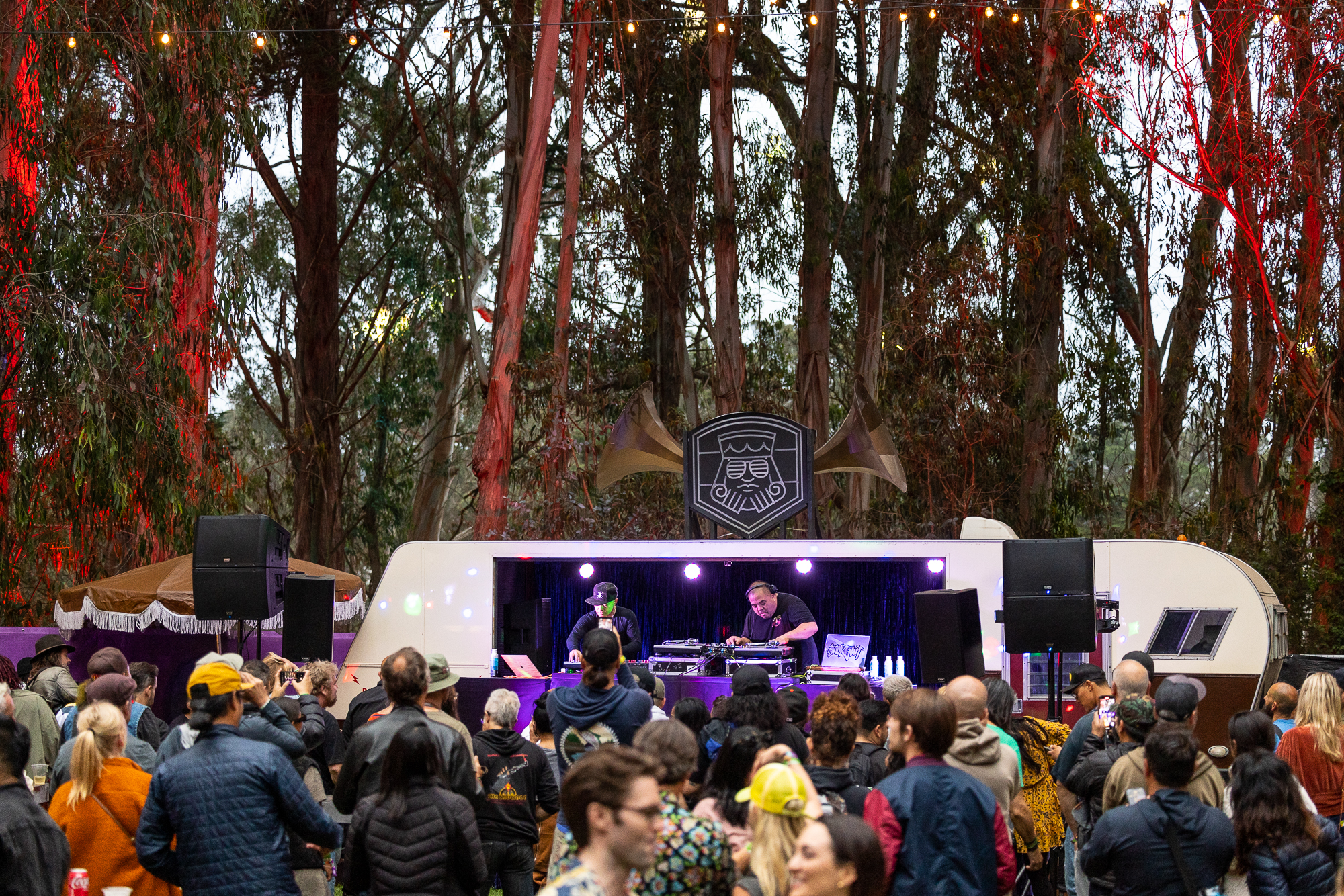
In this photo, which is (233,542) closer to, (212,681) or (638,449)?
(638,449)

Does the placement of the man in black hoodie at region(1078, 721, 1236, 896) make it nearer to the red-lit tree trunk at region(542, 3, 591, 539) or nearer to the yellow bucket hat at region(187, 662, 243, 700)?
the yellow bucket hat at region(187, 662, 243, 700)

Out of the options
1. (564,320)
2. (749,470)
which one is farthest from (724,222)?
(749,470)

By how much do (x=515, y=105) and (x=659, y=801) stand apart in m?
19.2

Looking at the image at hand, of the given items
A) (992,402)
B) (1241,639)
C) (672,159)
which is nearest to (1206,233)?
(992,402)

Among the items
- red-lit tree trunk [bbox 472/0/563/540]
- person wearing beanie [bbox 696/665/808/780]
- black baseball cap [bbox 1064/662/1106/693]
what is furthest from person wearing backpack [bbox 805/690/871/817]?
red-lit tree trunk [bbox 472/0/563/540]

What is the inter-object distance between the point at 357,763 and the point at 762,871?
1943mm

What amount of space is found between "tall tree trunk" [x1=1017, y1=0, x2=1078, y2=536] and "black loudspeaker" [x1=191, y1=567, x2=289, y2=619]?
13398 millimetres

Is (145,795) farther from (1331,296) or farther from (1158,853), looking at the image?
(1331,296)

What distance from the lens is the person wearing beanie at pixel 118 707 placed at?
5.25 metres

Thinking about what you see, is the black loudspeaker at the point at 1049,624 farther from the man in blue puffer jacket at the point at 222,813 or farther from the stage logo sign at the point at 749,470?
the man in blue puffer jacket at the point at 222,813

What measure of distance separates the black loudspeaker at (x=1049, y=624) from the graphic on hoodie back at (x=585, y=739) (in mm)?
4403

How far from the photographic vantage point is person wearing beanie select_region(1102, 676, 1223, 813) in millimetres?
4586

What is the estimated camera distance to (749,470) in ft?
40.6

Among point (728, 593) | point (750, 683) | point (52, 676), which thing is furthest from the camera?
point (728, 593)
